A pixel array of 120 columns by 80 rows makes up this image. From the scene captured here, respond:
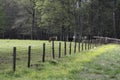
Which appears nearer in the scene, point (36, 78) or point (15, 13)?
point (36, 78)

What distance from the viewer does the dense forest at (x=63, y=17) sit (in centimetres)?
6925

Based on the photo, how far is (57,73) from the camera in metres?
15.6

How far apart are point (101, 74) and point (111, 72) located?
2.50 ft

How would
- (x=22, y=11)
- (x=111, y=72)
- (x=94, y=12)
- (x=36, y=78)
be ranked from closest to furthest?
(x=36, y=78) → (x=111, y=72) → (x=94, y=12) → (x=22, y=11)

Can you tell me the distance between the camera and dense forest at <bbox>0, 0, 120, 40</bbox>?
69250 millimetres

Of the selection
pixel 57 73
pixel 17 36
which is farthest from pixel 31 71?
pixel 17 36

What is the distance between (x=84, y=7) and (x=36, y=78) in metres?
56.4

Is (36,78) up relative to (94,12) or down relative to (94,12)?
down

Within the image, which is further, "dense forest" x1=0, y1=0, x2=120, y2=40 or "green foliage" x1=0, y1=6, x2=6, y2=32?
"green foliage" x1=0, y1=6, x2=6, y2=32

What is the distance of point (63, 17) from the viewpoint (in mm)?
71125

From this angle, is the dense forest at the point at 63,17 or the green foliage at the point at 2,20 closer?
the dense forest at the point at 63,17

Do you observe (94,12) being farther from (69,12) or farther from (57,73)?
(57,73)

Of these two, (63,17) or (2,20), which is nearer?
(63,17)

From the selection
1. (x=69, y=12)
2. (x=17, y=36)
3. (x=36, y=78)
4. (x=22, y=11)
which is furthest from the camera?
(x=17, y=36)
